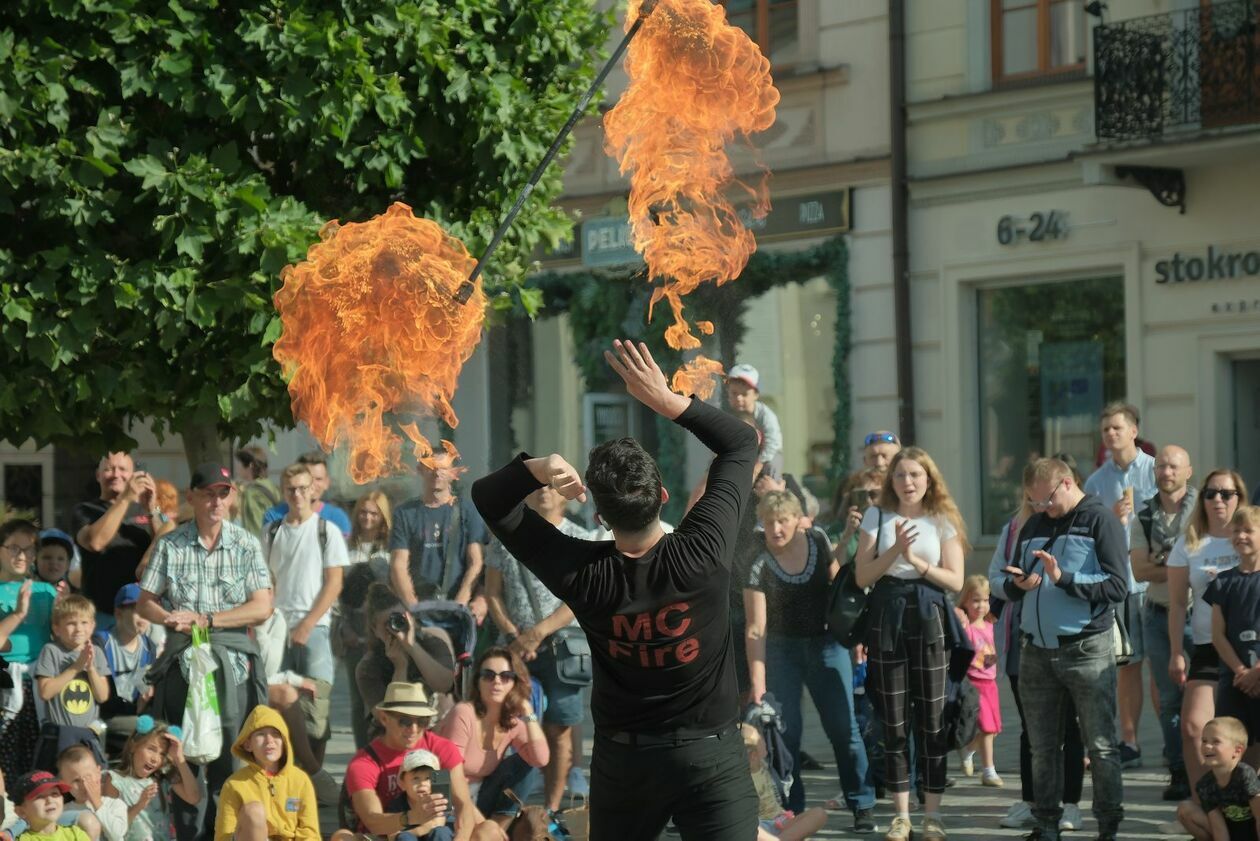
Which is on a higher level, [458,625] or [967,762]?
[458,625]

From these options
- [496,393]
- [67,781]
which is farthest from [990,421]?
[67,781]

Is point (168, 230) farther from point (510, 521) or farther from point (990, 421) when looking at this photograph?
point (990, 421)

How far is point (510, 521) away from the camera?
5.37m

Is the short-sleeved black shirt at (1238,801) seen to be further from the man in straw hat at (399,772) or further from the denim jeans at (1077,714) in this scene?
the man in straw hat at (399,772)

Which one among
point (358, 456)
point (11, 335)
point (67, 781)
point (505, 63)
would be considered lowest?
point (67, 781)

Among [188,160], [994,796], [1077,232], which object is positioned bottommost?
[994,796]

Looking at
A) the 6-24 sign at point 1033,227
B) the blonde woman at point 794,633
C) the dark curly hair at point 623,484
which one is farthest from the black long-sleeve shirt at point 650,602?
the 6-24 sign at point 1033,227

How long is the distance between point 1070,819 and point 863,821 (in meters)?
0.95

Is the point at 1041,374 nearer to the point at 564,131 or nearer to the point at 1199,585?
the point at 1199,585

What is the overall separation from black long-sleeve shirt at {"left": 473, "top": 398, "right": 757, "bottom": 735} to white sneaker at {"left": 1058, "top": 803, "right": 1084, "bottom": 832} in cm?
390

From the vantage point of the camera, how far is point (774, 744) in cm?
885

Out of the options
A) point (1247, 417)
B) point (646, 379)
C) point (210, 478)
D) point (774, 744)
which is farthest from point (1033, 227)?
point (646, 379)

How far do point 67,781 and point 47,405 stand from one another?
1.91 meters

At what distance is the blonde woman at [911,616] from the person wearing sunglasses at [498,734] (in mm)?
1609
